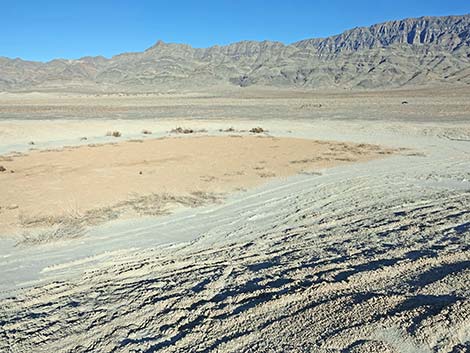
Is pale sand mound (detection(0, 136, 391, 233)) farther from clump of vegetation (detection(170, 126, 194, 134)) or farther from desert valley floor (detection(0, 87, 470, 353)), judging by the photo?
clump of vegetation (detection(170, 126, 194, 134))

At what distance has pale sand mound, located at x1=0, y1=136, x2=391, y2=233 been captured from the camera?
10.4m

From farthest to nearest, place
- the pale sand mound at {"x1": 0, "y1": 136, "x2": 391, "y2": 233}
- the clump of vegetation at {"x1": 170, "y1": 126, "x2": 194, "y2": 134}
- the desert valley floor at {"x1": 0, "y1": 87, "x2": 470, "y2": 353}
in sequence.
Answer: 1. the clump of vegetation at {"x1": 170, "y1": 126, "x2": 194, "y2": 134}
2. the pale sand mound at {"x1": 0, "y1": 136, "x2": 391, "y2": 233}
3. the desert valley floor at {"x1": 0, "y1": 87, "x2": 470, "y2": 353}

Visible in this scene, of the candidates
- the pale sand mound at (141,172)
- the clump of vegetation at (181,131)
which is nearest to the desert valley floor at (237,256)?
the pale sand mound at (141,172)

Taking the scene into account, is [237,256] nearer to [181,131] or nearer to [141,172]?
[141,172]

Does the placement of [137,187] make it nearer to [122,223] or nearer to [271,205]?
[122,223]

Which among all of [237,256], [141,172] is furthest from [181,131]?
[237,256]

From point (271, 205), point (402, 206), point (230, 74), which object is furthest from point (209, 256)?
point (230, 74)

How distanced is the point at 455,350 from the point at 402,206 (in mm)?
5921

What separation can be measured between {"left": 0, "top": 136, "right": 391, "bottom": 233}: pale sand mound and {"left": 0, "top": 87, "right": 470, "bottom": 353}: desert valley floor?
10cm

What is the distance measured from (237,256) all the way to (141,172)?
337 inches

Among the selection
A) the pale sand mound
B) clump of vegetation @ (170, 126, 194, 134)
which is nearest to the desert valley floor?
the pale sand mound

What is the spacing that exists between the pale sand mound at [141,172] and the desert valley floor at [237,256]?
10cm

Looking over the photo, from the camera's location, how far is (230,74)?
17900cm

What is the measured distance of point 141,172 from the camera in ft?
47.9
